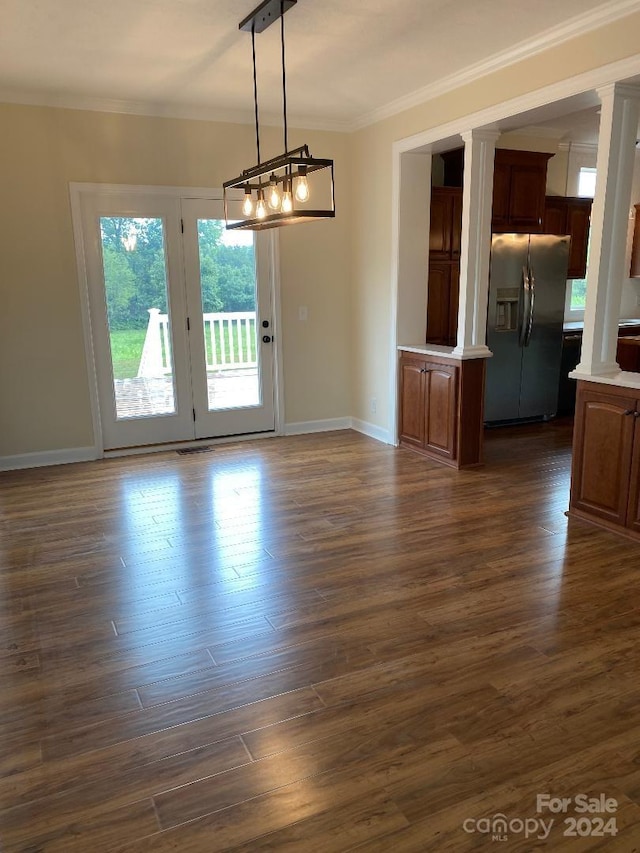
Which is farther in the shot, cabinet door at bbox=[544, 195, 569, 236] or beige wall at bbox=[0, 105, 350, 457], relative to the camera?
cabinet door at bbox=[544, 195, 569, 236]

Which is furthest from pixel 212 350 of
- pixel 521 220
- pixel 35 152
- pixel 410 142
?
pixel 521 220

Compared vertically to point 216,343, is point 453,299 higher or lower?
higher

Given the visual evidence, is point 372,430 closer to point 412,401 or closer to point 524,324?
point 412,401

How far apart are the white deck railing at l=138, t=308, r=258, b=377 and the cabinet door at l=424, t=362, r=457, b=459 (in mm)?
1666

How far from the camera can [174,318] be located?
5410 mm

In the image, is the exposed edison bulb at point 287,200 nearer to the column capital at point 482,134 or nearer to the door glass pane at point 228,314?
the column capital at point 482,134

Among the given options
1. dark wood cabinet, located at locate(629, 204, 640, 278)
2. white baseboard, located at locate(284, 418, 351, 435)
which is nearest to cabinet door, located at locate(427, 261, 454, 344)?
white baseboard, located at locate(284, 418, 351, 435)

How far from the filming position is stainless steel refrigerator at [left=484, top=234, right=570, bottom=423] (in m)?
5.82

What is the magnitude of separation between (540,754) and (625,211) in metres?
2.94

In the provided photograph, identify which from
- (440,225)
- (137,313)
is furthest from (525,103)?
(137,313)

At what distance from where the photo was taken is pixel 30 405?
5051 millimetres

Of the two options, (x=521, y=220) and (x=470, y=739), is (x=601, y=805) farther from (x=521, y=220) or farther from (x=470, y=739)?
(x=521, y=220)

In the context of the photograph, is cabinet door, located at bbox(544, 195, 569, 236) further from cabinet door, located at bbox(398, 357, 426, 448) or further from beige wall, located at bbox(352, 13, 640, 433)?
cabinet door, located at bbox(398, 357, 426, 448)

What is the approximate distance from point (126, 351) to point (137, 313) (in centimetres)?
33
